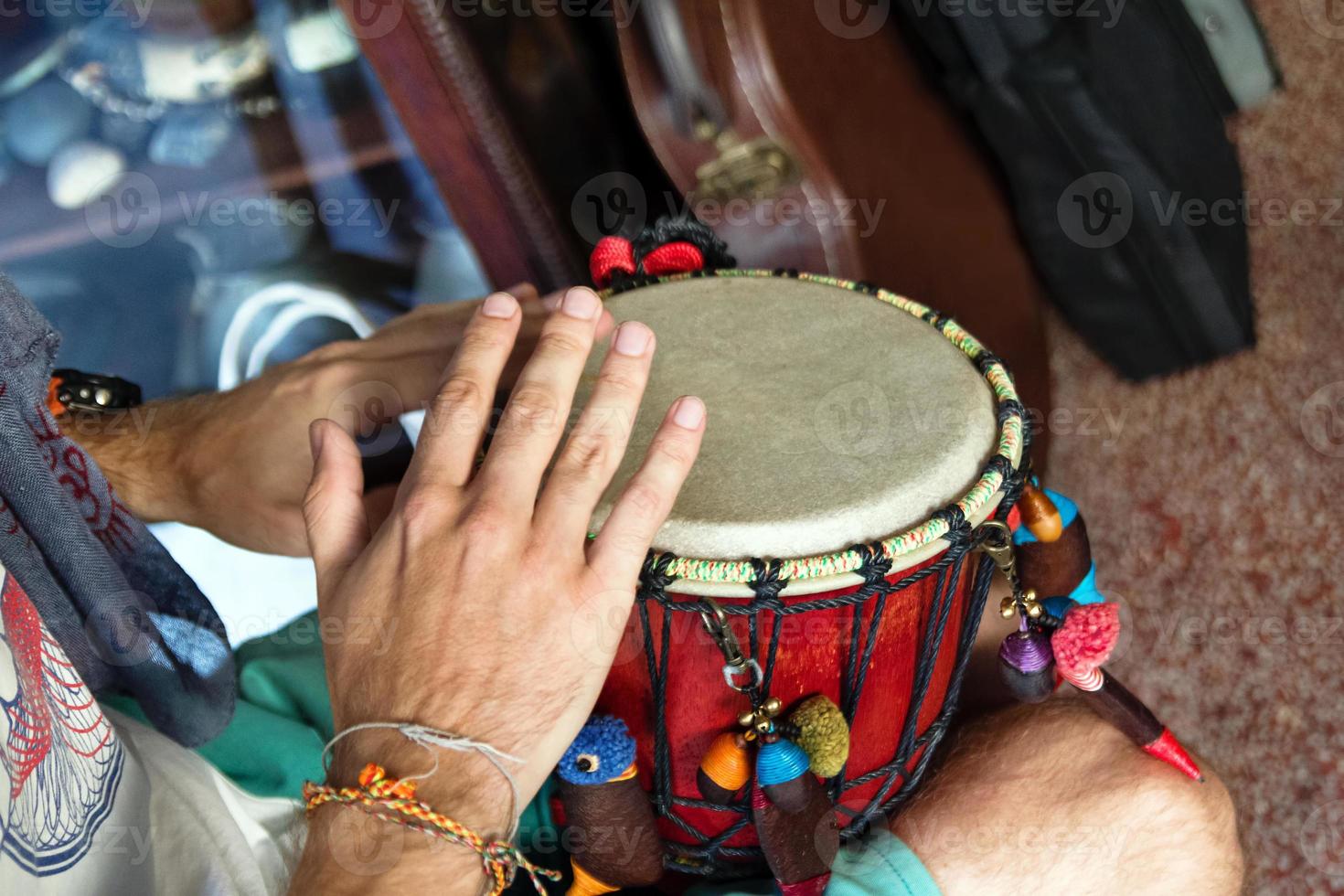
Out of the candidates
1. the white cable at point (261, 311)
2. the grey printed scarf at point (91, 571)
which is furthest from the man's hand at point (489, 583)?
the white cable at point (261, 311)

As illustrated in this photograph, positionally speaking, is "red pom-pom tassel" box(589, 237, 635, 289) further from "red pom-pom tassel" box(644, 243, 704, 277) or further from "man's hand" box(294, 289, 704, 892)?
"man's hand" box(294, 289, 704, 892)

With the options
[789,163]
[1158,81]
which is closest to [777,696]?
[789,163]

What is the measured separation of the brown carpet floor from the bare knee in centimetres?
42

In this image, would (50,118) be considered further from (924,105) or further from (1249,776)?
A: (1249,776)

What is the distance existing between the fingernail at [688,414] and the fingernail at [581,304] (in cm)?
11

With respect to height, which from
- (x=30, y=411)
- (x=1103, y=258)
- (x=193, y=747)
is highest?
(x=30, y=411)

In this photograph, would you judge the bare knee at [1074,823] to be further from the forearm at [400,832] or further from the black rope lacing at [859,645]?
the forearm at [400,832]

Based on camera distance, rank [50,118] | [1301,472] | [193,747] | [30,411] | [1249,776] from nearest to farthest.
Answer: [30,411] < [193,747] < [1249,776] < [50,118] < [1301,472]

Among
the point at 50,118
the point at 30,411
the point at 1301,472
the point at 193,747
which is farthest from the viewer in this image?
the point at 1301,472

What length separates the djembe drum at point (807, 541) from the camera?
0.73 metres

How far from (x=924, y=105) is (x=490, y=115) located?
67 centimetres

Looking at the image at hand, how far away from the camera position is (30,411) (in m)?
0.78

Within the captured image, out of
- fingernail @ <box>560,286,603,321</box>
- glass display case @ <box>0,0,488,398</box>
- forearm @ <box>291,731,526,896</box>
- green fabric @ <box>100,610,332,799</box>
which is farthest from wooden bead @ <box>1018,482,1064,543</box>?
glass display case @ <box>0,0,488,398</box>

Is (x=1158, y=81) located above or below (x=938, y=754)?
above
